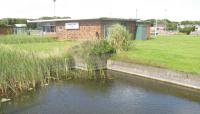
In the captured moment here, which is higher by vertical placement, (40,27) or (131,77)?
(40,27)

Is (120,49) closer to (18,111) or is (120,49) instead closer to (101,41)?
(101,41)

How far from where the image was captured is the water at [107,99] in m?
11.6

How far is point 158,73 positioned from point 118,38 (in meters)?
6.03

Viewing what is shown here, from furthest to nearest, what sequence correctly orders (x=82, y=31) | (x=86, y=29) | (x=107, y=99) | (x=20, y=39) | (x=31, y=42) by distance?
(x=82, y=31) → (x=86, y=29) → (x=31, y=42) → (x=20, y=39) → (x=107, y=99)

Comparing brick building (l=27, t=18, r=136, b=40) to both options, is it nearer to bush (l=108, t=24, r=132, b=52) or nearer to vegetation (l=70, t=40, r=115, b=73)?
bush (l=108, t=24, r=132, b=52)

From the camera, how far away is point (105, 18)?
3194cm

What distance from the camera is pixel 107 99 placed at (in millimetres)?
13211

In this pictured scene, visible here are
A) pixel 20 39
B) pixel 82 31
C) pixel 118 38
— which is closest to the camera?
pixel 118 38

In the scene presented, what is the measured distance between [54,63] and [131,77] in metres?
4.40

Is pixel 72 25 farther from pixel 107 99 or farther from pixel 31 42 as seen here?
pixel 107 99

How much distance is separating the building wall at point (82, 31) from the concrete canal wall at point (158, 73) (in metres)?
12.0

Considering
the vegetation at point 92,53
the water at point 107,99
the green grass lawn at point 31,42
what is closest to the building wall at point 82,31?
the green grass lawn at point 31,42

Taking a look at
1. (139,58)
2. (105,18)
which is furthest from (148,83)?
(105,18)

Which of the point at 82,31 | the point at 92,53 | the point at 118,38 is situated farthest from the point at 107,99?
the point at 82,31
